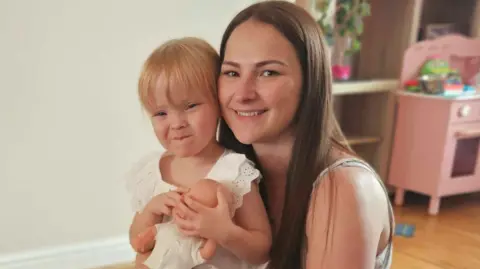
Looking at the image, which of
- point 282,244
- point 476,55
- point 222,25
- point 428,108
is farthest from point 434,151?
point 282,244

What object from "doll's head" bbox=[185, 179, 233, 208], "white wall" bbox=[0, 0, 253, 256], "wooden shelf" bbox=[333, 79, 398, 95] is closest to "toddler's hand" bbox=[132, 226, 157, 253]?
"doll's head" bbox=[185, 179, 233, 208]

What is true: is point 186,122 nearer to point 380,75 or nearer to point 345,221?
point 345,221

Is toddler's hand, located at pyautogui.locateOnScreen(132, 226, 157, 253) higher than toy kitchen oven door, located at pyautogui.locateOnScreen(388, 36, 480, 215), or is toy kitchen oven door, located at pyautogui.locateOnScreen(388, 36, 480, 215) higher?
toddler's hand, located at pyautogui.locateOnScreen(132, 226, 157, 253)

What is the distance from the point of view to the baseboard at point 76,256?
6.03 ft

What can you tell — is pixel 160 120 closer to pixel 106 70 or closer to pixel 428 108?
pixel 106 70

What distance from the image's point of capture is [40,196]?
5.97 ft

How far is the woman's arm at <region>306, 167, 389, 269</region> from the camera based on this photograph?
2.98ft

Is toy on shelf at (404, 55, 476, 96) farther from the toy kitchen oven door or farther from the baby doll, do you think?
the baby doll

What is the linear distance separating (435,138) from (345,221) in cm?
184

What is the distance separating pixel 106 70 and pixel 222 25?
0.48 metres

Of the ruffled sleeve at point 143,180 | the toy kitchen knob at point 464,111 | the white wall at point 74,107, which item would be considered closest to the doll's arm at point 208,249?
the ruffled sleeve at point 143,180

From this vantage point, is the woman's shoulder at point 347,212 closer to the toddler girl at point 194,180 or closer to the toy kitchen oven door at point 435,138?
the toddler girl at point 194,180

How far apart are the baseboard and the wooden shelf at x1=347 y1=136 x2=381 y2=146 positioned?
127 cm

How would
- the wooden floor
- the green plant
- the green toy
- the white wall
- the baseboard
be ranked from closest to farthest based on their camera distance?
1. the white wall
2. the baseboard
3. the wooden floor
4. the green plant
5. the green toy
